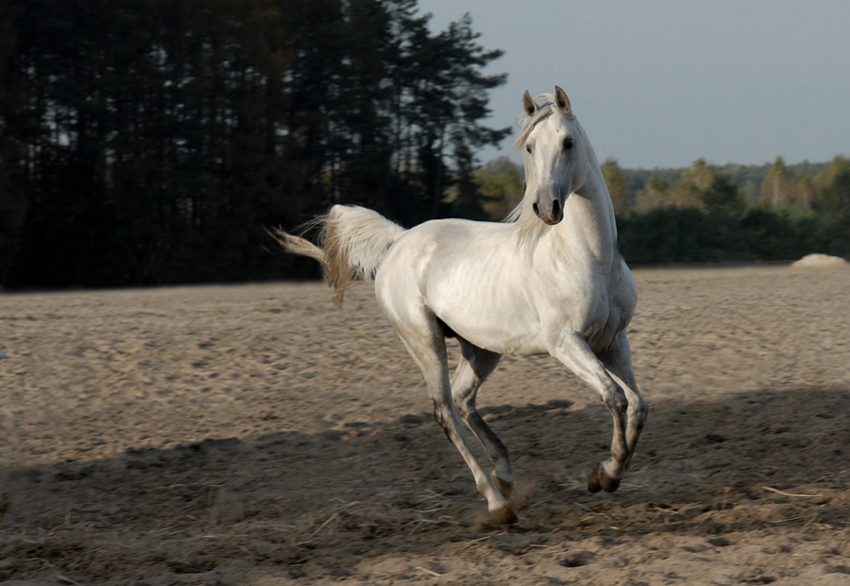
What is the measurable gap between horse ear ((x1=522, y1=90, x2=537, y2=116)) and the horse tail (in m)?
1.60

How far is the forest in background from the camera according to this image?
17.3 m

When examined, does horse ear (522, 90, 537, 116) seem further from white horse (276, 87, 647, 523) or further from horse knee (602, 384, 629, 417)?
horse knee (602, 384, 629, 417)

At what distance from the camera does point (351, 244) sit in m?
5.50

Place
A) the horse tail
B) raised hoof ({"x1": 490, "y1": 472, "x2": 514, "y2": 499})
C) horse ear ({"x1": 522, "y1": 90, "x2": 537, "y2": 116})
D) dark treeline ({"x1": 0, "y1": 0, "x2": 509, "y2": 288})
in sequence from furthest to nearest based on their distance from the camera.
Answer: dark treeline ({"x1": 0, "y1": 0, "x2": 509, "y2": 288})
the horse tail
raised hoof ({"x1": 490, "y1": 472, "x2": 514, "y2": 499})
horse ear ({"x1": 522, "y1": 90, "x2": 537, "y2": 116})

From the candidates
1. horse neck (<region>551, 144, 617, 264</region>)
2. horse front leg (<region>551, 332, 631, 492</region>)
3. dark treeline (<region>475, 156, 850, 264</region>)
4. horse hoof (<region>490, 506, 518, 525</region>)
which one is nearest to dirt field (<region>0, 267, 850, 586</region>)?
horse hoof (<region>490, 506, 518, 525</region>)

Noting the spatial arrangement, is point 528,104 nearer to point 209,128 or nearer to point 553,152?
point 553,152

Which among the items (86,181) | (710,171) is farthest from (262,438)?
(710,171)

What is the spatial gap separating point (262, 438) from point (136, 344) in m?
2.78

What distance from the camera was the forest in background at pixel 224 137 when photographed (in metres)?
17.3

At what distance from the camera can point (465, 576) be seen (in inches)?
133

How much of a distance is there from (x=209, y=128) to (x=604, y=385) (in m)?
16.7

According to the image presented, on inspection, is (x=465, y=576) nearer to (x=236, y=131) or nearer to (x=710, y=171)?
(x=236, y=131)

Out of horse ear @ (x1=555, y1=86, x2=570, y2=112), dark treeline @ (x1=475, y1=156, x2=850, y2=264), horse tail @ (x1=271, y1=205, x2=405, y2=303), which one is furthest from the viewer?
dark treeline @ (x1=475, y1=156, x2=850, y2=264)

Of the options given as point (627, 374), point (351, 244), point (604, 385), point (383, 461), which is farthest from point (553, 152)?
point (383, 461)
